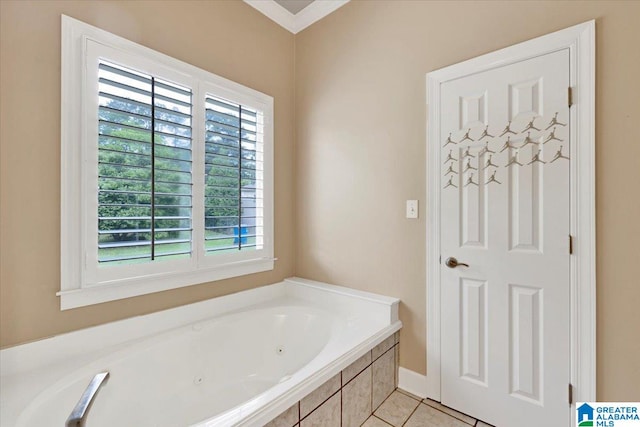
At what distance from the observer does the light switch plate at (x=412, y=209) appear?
188 cm

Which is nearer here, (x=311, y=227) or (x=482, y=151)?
(x=482, y=151)

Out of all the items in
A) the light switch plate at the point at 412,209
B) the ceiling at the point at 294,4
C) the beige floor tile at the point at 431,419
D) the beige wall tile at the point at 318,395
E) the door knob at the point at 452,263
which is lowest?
the beige floor tile at the point at 431,419

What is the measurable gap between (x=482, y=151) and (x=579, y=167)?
1.40 feet

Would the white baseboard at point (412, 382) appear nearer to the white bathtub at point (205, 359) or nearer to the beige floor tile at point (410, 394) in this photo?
the beige floor tile at point (410, 394)

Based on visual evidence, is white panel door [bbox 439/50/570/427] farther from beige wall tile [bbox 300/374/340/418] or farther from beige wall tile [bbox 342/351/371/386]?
beige wall tile [bbox 300/374/340/418]

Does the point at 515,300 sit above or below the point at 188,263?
below

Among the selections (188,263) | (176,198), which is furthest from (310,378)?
(176,198)

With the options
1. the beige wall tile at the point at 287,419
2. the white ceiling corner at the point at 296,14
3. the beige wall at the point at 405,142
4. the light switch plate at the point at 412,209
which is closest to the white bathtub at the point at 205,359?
the beige wall tile at the point at 287,419

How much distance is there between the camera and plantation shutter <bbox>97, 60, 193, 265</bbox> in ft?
5.00

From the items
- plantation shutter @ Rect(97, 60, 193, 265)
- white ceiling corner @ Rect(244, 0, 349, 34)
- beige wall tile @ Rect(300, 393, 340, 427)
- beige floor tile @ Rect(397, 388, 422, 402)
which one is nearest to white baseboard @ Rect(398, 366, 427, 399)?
beige floor tile @ Rect(397, 388, 422, 402)

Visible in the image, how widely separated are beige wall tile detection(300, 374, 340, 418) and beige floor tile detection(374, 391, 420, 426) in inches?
18.3

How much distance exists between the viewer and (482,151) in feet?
5.34

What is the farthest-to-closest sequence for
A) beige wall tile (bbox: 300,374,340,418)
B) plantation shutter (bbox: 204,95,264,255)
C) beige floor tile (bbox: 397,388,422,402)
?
plantation shutter (bbox: 204,95,264,255)
beige floor tile (bbox: 397,388,422,402)
beige wall tile (bbox: 300,374,340,418)

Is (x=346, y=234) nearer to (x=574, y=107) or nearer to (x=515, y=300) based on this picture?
(x=515, y=300)
